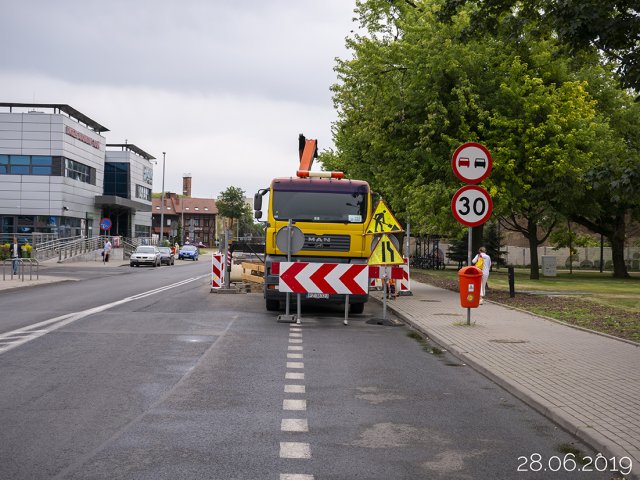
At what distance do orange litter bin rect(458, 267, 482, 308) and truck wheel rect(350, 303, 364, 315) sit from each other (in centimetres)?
380

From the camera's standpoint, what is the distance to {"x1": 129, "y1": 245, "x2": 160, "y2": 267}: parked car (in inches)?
1992

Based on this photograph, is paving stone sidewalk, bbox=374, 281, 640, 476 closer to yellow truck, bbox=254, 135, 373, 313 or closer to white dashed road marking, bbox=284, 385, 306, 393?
yellow truck, bbox=254, 135, 373, 313

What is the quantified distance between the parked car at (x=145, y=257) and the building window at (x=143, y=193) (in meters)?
31.6

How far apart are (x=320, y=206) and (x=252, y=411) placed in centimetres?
1081

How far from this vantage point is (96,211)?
68.1m

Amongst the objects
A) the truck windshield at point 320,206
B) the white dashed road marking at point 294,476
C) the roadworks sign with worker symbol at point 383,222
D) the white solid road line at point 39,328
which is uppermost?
the truck windshield at point 320,206

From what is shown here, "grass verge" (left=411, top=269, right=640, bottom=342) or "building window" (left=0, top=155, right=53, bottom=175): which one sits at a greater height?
"building window" (left=0, top=155, right=53, bottom=175)

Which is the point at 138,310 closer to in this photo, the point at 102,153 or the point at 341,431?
the point at 341,431

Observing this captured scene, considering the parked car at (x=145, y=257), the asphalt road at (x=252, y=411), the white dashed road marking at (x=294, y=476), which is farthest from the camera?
the parked car at (x=145, y=257)

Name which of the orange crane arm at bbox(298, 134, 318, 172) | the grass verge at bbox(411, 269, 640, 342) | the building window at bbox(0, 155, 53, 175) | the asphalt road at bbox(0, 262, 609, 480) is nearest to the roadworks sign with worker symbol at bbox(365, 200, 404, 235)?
the asphalt road at bbox(0, 262, 609, 480)

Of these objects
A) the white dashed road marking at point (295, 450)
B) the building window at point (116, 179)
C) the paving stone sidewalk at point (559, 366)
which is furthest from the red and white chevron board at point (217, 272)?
the building window at point (116, 179)

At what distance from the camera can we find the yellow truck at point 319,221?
55.4ft

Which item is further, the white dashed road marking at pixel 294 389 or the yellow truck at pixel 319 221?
the yellow truck at pixel 319 221

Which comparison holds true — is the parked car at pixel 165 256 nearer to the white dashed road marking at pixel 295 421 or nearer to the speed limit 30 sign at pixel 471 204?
the speed limit 30 sign at pixel 471 204
